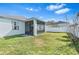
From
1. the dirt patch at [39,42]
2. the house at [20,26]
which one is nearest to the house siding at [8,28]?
the house at [20,26]

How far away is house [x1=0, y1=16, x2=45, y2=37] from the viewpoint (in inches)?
124

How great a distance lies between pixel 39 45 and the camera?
3.16 m

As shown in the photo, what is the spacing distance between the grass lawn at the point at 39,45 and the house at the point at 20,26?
7 cm

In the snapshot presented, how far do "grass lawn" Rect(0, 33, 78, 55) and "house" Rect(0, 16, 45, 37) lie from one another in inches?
2.9

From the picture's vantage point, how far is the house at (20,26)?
315 cm

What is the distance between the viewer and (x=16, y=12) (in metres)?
3.14

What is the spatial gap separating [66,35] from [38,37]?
0.41 m

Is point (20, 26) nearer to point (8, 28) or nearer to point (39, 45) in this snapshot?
point (8, 28)

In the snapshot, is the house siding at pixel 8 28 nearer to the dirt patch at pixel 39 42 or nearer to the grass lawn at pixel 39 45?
the grass lawn at pixel 39 45

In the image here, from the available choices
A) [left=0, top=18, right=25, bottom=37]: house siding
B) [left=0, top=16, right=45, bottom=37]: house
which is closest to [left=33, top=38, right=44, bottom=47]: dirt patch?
[left=0, top=16, right=45, bottom=37]: house

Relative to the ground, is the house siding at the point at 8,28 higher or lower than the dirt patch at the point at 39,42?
higher

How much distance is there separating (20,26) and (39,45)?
0.39m
